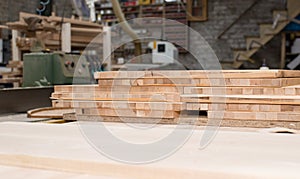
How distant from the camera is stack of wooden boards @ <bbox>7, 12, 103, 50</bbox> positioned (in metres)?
3.68

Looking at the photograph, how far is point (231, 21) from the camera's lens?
881 centimetres

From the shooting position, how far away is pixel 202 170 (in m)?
0.62

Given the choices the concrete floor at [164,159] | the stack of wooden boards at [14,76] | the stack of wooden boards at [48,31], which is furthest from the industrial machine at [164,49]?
the concrete floor at [164,159]

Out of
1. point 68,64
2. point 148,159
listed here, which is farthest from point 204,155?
point 68,64

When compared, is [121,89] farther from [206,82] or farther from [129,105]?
[206,82]

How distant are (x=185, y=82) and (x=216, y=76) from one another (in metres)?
0.12

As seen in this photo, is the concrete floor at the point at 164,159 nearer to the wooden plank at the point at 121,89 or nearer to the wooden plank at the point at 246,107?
the wooden plank at the point at 246,107

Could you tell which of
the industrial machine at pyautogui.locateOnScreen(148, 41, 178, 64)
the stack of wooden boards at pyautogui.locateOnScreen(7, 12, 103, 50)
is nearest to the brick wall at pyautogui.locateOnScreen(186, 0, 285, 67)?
the industrial machine at pyautogui.locateOnScreen(148, 41, 178, 64)

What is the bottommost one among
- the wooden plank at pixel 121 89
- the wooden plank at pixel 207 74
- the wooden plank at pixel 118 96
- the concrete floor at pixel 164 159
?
the concrete floor at pixel 164 159

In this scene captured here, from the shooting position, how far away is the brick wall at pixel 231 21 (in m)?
8.57

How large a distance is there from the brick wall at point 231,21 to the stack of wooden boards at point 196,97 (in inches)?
295

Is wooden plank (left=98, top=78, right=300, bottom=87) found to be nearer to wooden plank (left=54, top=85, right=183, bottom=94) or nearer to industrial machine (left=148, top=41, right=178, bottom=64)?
wooden plank (left=54, top=85, right=183, bottom=94)

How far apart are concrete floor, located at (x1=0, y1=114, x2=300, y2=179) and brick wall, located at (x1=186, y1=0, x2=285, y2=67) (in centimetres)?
804

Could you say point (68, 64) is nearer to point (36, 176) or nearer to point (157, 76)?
point (157, 76)
